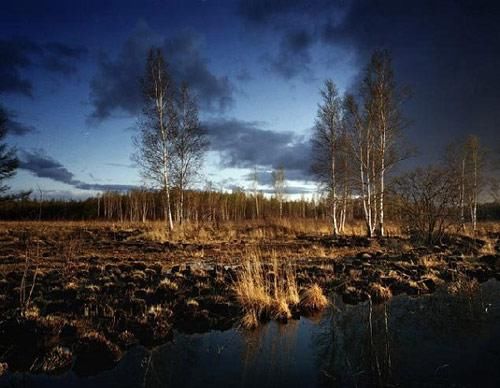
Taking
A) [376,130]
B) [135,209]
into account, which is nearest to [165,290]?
[376,130]

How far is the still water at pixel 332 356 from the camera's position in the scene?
4.58 metres

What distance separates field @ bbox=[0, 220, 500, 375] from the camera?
553 centimetres

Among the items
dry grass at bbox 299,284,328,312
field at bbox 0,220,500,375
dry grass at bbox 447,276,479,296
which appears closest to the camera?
field at bbox 0,220,500,375

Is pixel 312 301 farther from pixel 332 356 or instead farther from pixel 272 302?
pixel 332 356

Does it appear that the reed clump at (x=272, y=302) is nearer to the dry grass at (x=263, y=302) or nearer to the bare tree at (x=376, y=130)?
the dry grass at (x=263, y=302)

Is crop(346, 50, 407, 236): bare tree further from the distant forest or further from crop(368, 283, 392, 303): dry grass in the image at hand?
Answer: the distant forest

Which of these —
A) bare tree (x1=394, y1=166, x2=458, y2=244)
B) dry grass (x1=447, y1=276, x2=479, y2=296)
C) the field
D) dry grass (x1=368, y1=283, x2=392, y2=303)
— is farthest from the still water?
bare tree (x1=394, y1=166, x2=458, y2=244)

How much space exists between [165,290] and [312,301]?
3.21 m

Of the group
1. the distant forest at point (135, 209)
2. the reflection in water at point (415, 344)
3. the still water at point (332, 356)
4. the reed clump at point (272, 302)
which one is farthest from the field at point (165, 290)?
the distant forest at point (135, 209)

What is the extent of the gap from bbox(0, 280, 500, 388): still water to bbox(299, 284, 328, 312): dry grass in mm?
374

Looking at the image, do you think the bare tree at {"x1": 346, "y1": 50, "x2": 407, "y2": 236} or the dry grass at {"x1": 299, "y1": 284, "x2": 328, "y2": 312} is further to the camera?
the bare tree at {"x1": 346, "y1": 50, "x2": 407, "y2": 236}

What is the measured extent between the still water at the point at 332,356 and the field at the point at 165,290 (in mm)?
395

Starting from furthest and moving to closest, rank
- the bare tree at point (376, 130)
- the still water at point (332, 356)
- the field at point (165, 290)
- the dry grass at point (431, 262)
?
1. the bare tree at point (376, 130)
2. the dry grass at point (431, 262)
3. the field at point (165, 290)
4. the still water at point (332, 356)

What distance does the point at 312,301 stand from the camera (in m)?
7.50
